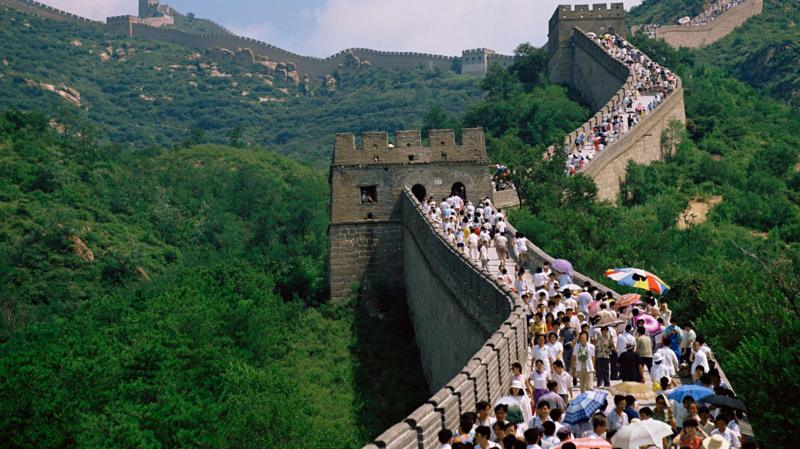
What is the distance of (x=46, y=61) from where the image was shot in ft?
435

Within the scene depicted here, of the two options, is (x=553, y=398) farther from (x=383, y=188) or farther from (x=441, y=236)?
(x=383, y=188)

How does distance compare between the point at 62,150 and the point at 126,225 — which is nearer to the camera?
the point at 126,225

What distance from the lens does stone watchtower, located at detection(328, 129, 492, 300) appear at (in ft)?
115

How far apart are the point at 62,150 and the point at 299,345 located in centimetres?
3979

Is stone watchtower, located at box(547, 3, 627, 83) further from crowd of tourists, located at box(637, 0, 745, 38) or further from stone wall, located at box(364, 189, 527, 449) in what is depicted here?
stone wall, located at box(364, 189, 527, 449)

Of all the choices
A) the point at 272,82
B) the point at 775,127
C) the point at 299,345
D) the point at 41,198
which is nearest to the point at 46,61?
the point at 272,82

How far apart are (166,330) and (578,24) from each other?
1538 inches

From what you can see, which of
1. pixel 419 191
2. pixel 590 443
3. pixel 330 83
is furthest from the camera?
pixel 330 83

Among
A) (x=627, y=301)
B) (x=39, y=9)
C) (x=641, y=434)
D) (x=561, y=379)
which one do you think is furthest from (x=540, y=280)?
(x=39, y=9)

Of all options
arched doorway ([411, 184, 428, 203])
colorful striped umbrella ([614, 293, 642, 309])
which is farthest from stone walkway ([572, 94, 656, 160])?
colorful striped umbrella ([614, 293, 642, 309])

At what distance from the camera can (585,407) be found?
11695 mm

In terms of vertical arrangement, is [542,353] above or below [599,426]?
above

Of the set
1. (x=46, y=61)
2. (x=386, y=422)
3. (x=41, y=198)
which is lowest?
(x=386, y=422)

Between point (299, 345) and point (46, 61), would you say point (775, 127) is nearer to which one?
point (299, 345)
